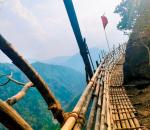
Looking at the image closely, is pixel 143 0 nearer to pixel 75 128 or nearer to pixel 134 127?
pixel 134 127

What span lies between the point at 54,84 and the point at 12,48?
150329 mm

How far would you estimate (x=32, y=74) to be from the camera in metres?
2.40

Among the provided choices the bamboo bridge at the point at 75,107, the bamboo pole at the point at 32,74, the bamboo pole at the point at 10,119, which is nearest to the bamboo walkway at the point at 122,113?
the bamboo bridge at the point at 75,107

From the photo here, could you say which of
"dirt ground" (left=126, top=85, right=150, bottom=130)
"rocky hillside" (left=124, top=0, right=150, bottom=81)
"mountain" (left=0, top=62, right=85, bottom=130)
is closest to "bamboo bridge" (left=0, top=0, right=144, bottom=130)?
"dirt ground" (left=126, top=85, right=150, bottom=130)

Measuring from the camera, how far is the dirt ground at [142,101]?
23.6 ft

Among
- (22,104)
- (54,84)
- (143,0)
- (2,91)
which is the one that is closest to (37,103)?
(22,104)

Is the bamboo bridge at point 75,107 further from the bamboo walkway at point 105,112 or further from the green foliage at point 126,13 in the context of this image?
the green foliage at point 126,13

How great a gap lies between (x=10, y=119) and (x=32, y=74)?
2.53 ft

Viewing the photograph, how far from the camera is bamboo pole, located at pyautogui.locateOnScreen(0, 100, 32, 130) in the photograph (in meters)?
1.64

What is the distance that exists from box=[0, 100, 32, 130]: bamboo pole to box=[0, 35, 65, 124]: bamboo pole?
524mm

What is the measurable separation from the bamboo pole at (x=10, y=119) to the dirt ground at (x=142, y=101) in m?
5.35

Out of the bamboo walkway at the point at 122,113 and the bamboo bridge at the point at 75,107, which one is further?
the bamboo walkway at the point at 122,113

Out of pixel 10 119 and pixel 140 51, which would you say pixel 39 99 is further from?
pixel 10 119

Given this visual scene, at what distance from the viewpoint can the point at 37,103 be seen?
89.8m
